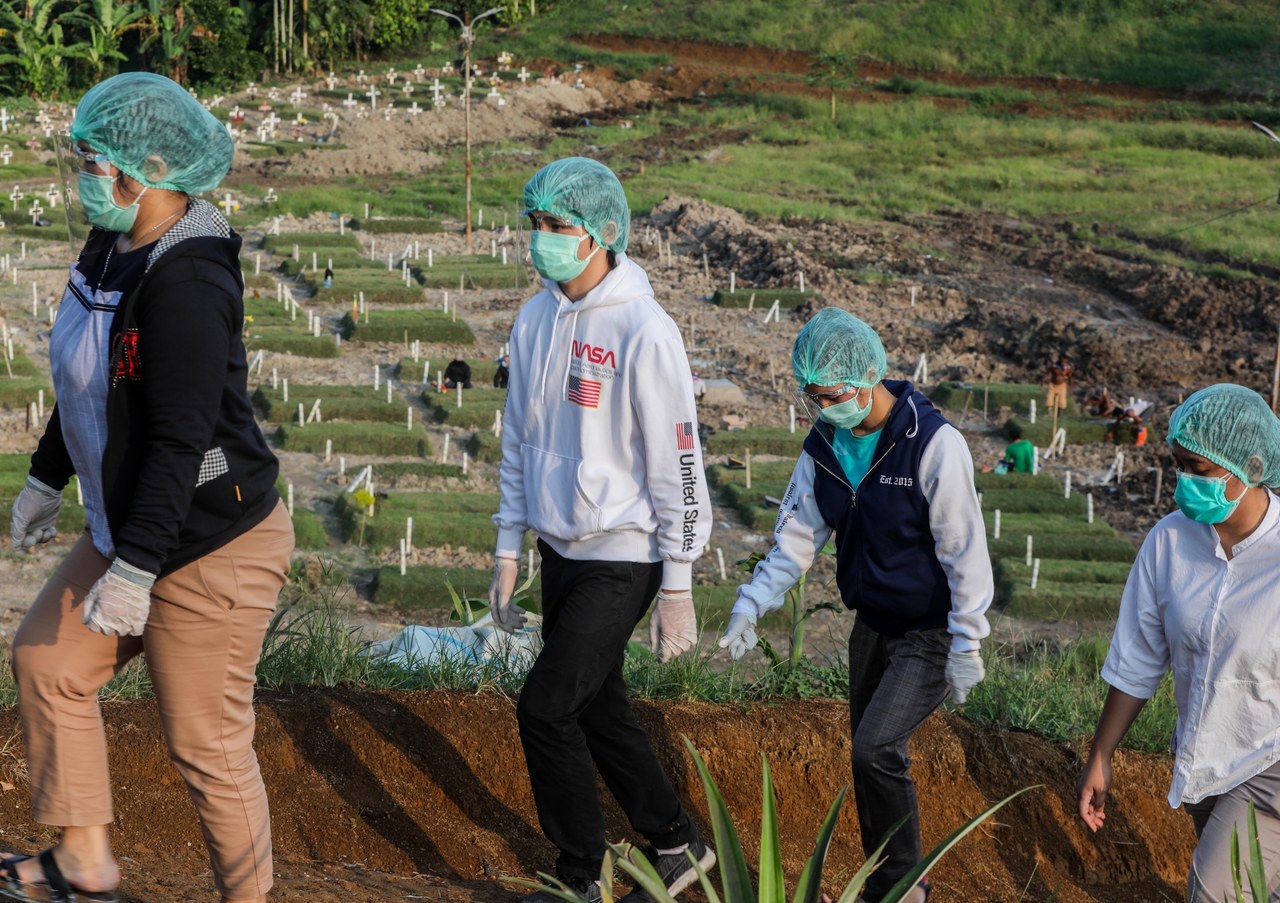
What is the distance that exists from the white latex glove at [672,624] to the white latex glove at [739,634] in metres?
0.12

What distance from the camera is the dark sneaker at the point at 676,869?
372cm

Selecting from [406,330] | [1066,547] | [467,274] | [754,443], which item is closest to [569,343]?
[1066,547]

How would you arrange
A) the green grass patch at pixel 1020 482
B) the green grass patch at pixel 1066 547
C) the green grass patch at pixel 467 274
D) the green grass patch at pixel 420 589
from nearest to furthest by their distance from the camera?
the green grass patch at pixel 420 589
the green grass patch at pixel 1066 547
the green grass patch at pixel 1020 482
the green grass patch at pixel 467 274

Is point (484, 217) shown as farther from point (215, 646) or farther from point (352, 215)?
point (215, 646)

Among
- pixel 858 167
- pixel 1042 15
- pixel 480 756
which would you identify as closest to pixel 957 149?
pixel 858 167

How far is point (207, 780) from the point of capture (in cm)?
307

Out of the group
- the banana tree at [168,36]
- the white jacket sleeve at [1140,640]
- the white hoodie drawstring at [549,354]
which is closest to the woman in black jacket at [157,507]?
the white hoodie drawstring at [549,354]

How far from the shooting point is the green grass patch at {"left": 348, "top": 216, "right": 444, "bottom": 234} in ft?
88.6

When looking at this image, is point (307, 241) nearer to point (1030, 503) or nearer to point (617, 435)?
point (1030, 503)

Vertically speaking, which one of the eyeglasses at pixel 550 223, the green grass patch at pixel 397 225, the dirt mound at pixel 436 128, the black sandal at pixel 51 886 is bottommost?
the green grass patch at pixel 397 225

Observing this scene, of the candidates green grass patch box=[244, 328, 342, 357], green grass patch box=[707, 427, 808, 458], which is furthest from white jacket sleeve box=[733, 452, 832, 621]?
green grass patch box=[244, 328, 342, 357]

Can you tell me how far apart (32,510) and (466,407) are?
1293 centimetres

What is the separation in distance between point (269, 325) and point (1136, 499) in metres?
10.7

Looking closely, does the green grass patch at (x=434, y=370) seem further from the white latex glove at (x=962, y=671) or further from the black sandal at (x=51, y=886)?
the black sandal at (x=51, y=886)
